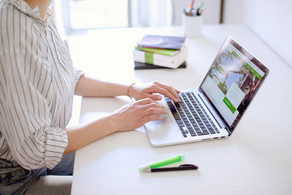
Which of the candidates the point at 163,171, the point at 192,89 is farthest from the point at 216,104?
the point at 163,171

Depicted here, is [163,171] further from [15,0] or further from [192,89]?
[15,0]

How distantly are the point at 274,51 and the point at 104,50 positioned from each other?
78cm

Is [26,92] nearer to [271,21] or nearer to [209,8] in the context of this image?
[271,21]

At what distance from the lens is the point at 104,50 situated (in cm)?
165

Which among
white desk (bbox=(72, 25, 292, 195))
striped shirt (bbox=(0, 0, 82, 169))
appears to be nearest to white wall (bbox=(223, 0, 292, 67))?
white desk (bbox=(72, 25, 292, 195))

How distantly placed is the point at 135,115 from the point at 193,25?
89cm

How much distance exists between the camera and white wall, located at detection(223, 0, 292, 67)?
144 centimetres

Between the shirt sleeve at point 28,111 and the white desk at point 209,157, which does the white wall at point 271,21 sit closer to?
the white desk at point 209,157

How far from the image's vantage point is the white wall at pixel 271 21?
4.72 ft

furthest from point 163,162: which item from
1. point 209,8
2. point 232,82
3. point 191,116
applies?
point 209,8

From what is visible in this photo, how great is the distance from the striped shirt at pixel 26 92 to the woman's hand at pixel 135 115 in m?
0.16

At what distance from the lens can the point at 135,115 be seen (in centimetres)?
105

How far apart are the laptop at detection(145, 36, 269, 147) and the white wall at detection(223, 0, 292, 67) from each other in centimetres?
43

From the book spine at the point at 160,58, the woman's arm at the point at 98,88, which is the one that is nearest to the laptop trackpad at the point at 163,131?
the woman's arm at the point at 98,88
